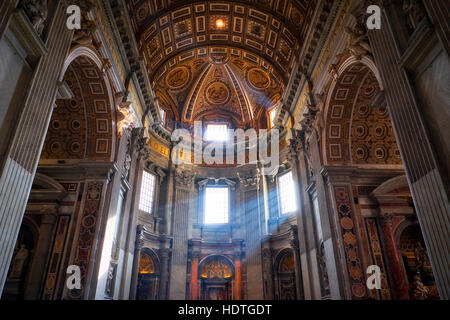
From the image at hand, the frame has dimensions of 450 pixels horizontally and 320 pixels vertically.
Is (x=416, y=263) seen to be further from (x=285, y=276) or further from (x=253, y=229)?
(x=253, y=229)

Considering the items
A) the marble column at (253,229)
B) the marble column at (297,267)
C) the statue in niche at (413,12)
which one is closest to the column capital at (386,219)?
the marble column at (297,267)

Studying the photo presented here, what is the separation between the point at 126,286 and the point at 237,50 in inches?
534

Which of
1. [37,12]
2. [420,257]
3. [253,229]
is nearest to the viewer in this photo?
[37,12]

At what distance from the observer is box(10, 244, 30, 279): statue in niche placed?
9078 millimetres

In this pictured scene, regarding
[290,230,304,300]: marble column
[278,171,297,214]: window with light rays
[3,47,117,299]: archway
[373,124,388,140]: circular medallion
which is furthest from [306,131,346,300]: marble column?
[3,47,117,299]: archway

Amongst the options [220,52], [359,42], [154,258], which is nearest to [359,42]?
[359,42]

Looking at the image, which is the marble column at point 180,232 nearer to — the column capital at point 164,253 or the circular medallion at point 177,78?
the column capital at point 164,253

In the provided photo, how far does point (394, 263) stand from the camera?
31.0 ft

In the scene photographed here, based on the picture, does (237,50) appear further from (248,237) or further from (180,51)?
(248,237)

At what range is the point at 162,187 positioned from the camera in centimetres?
1770

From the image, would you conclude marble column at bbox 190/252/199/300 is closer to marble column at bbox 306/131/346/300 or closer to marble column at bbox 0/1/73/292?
marble column at bbox 306/131/346/300

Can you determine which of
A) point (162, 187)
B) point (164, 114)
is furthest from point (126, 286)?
point (164, 114)

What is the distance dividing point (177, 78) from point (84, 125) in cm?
957

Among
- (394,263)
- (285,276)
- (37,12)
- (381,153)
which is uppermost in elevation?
(381,153)
